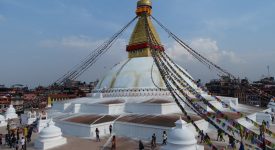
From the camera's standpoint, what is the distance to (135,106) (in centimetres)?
1731

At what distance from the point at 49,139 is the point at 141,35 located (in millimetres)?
14145

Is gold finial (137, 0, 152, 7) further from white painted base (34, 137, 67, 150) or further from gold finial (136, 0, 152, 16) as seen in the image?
white painted base (34, 137, 67, 150)

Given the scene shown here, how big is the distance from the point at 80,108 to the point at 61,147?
22.9 feet

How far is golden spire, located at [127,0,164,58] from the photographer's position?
75.8 ft

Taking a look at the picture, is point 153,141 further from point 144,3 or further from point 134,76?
point 144,3

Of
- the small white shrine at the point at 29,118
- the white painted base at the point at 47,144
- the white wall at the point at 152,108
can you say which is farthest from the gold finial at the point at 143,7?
the white painted base at the point at 47,144

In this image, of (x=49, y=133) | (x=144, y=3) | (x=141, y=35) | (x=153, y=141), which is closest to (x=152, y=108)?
(x=153, y=141)

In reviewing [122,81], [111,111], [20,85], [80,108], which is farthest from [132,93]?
[20,85]

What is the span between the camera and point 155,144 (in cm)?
1216

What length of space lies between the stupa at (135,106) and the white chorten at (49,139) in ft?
6.39

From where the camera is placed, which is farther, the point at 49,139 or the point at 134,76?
the point at 134,76

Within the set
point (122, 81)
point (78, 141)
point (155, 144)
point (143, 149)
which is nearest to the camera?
point (143, 149)

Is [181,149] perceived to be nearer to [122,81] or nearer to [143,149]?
[143,149]

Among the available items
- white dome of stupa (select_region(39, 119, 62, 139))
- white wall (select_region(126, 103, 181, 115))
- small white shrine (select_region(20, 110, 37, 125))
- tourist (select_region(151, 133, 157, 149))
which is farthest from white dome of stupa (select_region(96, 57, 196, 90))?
white dome of stupa (select_region(39, 119, 62, 139))
